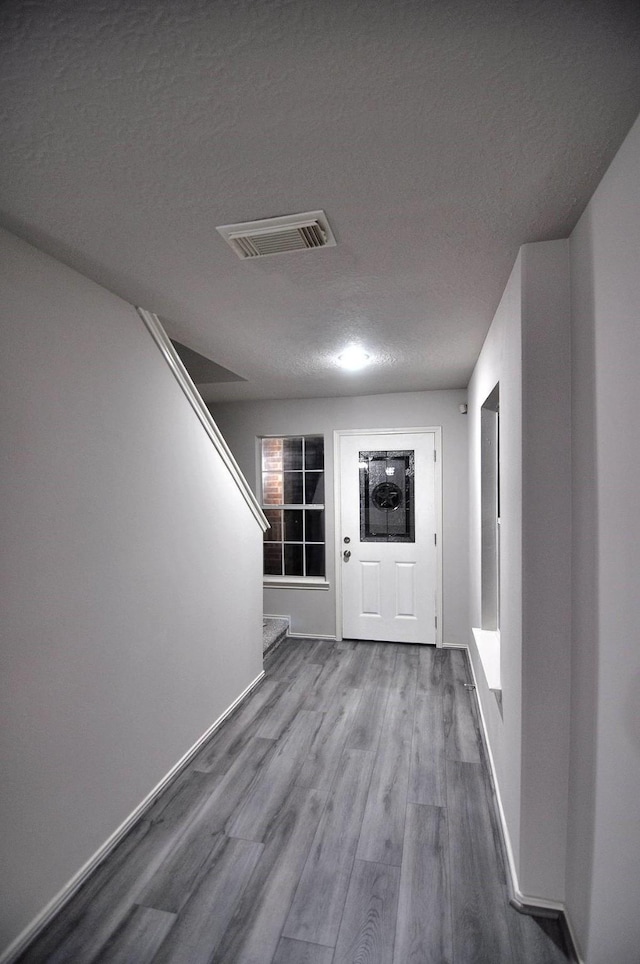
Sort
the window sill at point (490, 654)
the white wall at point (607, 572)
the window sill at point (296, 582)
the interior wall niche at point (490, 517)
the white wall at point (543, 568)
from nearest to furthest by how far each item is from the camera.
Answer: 1. the white wall at point (607, 572)
2. the white wall at point (543, 568)
3. the window sill at point (490, 654)
4. the interior wall niche at point (490, 517)
5. the window sill at point (296, 582)

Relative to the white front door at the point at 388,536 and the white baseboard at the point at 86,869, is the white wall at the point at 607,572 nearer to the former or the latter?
the white baseboard at the point at 86,869

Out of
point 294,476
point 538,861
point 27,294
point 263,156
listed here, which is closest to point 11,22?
point 263,156

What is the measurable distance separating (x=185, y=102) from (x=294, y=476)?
12.4 ft

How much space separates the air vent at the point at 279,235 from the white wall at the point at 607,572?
2.55ft

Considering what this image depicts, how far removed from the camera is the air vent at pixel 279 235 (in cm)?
145

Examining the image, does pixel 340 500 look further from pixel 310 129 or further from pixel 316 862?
pixel 310 129

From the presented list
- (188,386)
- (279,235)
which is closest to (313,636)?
(188,386)

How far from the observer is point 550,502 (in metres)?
1.57

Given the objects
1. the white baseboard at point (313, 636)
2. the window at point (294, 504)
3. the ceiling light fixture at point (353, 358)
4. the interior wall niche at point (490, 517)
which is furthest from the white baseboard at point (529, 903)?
the window at point (294, 504)

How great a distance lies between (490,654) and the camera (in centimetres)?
256

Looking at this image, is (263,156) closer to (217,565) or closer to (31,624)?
(31,624)

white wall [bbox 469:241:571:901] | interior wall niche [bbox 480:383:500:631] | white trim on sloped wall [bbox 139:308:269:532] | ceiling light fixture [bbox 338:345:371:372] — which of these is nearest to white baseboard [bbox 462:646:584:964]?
white wall [bbox 469:241:571:901]

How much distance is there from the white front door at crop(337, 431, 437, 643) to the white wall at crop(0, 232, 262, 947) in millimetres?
2006

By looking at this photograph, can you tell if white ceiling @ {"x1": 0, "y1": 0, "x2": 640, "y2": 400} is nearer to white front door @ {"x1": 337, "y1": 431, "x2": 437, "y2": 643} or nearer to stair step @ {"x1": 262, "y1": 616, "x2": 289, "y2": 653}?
white front door @ {"x1": 337, "y1": 431, "x2": 437, "y2": 643}
